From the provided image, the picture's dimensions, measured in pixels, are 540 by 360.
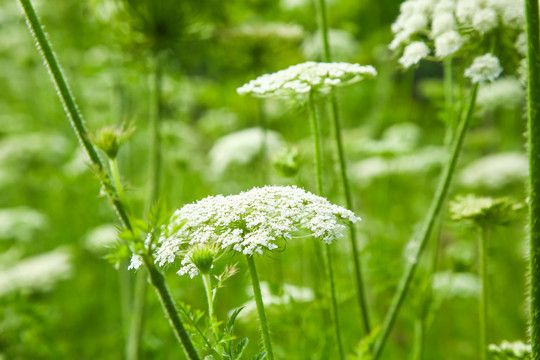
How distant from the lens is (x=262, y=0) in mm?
5152

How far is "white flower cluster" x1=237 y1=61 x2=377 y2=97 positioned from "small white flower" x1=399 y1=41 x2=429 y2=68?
0.22 m

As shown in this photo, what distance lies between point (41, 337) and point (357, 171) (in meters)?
4.05

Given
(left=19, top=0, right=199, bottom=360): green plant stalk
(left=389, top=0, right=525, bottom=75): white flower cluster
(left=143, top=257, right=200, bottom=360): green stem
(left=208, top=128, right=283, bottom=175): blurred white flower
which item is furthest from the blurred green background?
(left=143, top=257, right=200, bottom=360): green stem

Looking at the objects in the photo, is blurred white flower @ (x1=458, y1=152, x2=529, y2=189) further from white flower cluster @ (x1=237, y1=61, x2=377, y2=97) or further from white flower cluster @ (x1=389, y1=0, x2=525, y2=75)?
white flower cluster @ (x1=237, y1=61, x2=377, y2=97)

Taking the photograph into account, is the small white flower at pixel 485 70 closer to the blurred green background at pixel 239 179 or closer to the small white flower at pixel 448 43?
the small white flower at pixel 448 43

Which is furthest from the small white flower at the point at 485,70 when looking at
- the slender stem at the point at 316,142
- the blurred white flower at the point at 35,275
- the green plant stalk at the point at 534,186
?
the blurred white flower at the point at 35,275

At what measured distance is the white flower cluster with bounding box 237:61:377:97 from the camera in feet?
6.75

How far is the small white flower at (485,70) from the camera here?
6.98 feet

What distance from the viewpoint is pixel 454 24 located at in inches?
88.1

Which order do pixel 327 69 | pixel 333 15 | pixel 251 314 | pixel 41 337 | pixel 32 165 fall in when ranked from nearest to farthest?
pixel 327 69
pixel 251 314
pixel 41 337
pixel 333 15
pixel 32 165

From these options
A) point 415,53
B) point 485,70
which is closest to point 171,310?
point 415,53

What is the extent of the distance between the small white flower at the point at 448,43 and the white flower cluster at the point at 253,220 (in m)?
0.95

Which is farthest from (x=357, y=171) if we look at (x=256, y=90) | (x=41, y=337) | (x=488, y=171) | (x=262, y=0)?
(x=256, y=90)

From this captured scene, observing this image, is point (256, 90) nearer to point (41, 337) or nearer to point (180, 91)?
point (41, 337)
